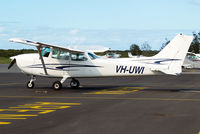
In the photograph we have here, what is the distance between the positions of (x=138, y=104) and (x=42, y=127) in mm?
5147

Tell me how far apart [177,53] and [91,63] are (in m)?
4.45

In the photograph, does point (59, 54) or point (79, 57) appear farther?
point (59, 54)

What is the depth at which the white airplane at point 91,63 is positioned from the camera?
670 inches

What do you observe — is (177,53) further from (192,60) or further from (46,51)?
(192,60)

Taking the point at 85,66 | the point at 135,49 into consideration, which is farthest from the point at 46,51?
the point at 135,49

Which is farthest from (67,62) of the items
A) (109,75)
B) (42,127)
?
(42,127)

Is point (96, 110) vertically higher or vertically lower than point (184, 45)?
lower

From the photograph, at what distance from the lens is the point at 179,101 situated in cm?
1340

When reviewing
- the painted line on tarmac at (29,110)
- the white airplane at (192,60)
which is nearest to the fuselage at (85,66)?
the painted line on tarmac at (29,110)

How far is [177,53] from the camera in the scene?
1709 centimetres

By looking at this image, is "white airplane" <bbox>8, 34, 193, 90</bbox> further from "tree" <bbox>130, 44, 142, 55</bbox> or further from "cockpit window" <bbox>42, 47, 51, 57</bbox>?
"tree" <bbox>130, 44, 142, 55</bbox>

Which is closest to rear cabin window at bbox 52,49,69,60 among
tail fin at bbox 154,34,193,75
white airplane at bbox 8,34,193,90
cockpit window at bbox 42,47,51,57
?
white airplane at bbox 8,34,193,90

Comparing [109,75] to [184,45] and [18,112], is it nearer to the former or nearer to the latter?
[184,45]

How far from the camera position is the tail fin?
55.5 feet
